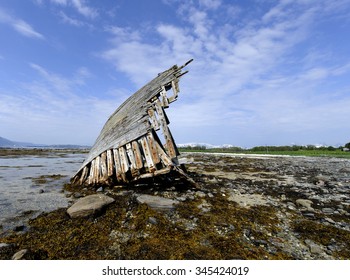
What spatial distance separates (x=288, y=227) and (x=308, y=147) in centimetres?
5482

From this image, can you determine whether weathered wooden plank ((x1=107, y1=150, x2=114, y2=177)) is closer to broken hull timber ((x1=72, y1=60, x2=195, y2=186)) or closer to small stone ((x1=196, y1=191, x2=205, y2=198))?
broken hull timber ((x1=72, y1=60, x2=195, y2=186))

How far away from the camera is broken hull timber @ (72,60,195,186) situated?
8984 mm

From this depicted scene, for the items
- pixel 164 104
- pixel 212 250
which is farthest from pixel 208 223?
pixel 164 104

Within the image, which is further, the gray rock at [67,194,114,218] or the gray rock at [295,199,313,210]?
the gray rock at [295,199,313,210]

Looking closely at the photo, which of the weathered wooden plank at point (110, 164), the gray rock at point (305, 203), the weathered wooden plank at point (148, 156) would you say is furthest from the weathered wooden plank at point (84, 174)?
the gray rock at point (305, 203)

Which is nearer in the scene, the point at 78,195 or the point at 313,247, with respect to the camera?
the point at 313,247

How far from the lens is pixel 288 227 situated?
6.01 metres

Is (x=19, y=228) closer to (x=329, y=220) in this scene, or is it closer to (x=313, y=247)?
(x=313, y=247)

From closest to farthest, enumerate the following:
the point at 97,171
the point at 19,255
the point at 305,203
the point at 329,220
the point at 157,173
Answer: the point at 19,255
the point at 329,220
the point at 305,203
the point at 157,173
the point at 97,171

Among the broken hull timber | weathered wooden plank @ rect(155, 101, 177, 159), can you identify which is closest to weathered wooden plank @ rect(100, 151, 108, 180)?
the broken hull timber

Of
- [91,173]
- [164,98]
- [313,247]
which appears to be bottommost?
[313,247]

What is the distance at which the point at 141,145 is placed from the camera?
32.7 ft

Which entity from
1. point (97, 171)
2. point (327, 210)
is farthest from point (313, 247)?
point (97, 171)

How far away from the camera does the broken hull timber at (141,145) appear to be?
898cm
